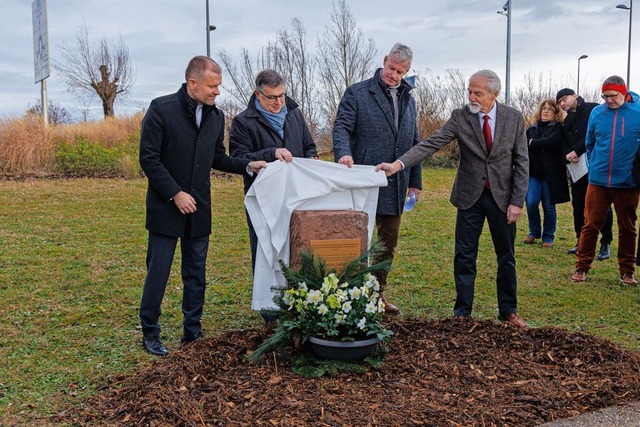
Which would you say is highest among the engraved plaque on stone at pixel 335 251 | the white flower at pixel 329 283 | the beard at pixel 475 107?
the beard at pixel 475 107

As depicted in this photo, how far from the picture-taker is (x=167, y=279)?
16.8 feet

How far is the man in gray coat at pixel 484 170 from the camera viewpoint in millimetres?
5523

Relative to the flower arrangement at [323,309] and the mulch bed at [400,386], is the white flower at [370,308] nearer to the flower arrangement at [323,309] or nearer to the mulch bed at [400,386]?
the flower arrangement at [323,309]

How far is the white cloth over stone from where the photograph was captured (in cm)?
509

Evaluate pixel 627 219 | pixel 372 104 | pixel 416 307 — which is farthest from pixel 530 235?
pixel 372 104

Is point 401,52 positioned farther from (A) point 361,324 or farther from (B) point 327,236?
(A) point 361,324

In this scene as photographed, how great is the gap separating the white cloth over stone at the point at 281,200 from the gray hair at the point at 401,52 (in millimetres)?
1086

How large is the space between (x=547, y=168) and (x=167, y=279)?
6.32 meters

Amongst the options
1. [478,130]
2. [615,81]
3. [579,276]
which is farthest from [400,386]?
[615,81]

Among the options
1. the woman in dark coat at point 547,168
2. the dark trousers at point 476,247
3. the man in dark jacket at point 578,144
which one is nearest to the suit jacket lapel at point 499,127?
the dark trousers at point 476,247

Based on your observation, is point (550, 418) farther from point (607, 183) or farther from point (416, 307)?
point (607, 183)

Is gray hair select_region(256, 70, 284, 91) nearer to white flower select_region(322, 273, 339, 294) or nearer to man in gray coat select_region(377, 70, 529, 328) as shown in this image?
man in gray coat select_region(377, 70, 529, 328)

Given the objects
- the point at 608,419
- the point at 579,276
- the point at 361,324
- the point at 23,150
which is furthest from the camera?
the point at 23,150

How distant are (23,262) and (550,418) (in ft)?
21.2
